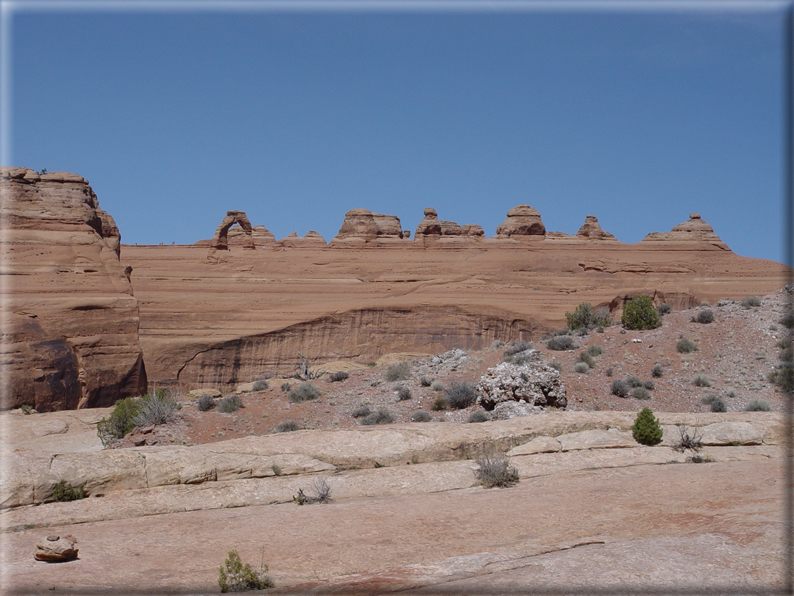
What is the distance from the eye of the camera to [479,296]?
37.3 m

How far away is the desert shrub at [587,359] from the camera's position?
1892 cm

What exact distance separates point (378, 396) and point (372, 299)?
64.1ft

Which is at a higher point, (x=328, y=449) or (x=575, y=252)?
(x=575, y=252)

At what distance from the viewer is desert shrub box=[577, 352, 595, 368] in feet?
62.1

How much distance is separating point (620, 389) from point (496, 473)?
8.40 m

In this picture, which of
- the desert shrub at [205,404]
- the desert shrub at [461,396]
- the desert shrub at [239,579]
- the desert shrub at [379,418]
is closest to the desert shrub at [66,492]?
the desert shrub at [239,579]

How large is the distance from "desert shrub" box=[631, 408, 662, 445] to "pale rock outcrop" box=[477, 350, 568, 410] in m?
4.13

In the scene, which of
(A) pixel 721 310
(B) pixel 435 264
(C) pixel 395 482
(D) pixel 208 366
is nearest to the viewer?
(C) pixel 395 482

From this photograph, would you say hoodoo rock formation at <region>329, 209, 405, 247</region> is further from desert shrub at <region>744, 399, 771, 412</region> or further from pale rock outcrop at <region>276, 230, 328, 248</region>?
desert shrub at <region>744, 399, 771, 412</region>

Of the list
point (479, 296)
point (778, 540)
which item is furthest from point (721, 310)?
point (778, 540)

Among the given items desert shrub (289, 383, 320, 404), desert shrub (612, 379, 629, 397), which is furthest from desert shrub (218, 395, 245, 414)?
desert shrub (612, 379, 629, 397)

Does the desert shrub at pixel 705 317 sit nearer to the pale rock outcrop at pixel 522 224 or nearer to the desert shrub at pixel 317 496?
the desert shrub at pixel 317 496

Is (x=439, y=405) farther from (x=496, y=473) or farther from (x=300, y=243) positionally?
(x=300, y=243)

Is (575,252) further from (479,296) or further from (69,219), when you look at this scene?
(69,219)
